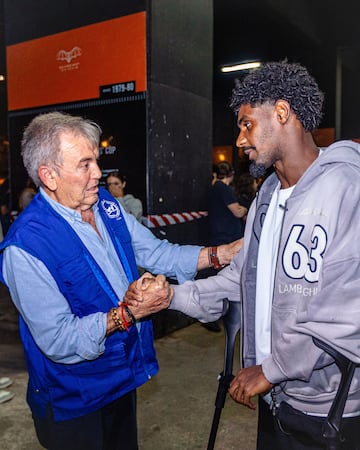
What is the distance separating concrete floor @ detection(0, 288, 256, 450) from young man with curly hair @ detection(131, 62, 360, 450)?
1.39 m

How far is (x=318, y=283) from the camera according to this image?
4.41 ft

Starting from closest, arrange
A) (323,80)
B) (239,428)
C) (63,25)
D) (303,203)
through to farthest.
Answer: (303,203)
(239,428)
(63,25)
(323,80)

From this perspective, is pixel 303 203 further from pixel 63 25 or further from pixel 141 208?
pixel 63 25

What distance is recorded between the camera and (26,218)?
67.3 inches

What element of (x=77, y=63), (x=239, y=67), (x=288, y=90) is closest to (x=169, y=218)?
(x=77, y=63)

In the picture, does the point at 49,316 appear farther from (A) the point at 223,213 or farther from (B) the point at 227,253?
(A) the point at 223,213

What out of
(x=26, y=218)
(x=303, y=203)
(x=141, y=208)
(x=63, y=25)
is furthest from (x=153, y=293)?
(x=63, y=25)

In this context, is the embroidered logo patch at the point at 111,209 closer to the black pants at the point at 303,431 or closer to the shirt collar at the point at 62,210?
the shirt collar at the point at 62,210

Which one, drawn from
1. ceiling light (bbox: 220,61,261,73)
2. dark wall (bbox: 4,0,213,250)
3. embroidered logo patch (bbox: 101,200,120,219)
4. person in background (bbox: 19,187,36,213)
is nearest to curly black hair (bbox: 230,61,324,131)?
embroidered logo patch (bbox: 101,200,120,219)

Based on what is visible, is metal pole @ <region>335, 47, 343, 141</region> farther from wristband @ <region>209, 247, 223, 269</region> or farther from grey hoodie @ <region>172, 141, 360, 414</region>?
grey hoodie @ <region>172, 141, 360, 414</region>

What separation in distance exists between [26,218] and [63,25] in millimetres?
4361

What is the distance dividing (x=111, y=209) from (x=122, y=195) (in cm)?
278

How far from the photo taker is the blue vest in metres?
1.67

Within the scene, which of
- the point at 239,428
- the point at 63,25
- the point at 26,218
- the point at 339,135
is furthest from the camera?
the point at 339,135
